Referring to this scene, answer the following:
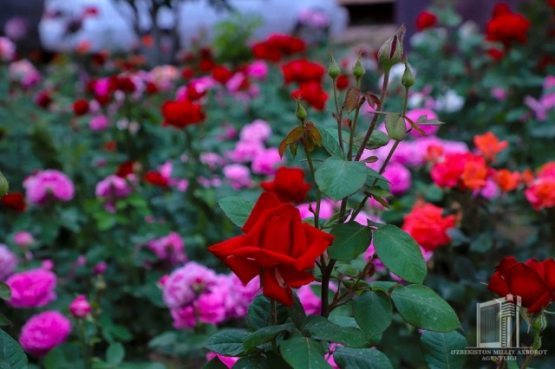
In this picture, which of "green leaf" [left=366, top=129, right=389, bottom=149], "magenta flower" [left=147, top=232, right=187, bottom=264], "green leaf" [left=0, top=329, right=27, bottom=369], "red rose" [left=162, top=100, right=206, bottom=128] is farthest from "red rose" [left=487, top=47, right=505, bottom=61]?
"green leaf" [left=0, top=329, right=27, bottom=369]

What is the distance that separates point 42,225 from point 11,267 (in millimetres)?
195

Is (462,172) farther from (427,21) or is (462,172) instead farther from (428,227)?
(427,21)

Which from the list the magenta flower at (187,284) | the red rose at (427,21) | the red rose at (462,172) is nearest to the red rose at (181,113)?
the magenta flower at (187,284)

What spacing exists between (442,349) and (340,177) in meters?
0.24

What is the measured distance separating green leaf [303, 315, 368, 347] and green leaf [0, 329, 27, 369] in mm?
303

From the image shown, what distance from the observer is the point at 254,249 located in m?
0.61

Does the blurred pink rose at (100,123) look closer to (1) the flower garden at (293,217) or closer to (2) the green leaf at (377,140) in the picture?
(1) the flower garden at (293,217)

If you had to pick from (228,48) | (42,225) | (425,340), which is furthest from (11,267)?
(228,48)

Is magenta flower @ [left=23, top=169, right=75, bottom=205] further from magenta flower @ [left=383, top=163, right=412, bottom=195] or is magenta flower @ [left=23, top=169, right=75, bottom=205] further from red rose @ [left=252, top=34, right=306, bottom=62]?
red rose @ [left=252, top=34, right=306, bottom=62]

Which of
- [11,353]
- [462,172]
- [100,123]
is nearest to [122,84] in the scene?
[100,123]

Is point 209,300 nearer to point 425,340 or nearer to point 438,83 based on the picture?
→ point 425,340

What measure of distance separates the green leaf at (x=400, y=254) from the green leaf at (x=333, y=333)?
2.7 inches

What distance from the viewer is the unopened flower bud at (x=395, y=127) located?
0.70m

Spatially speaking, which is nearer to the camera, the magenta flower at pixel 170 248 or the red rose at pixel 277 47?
the magenta flower at pixel 170 248
